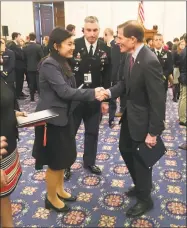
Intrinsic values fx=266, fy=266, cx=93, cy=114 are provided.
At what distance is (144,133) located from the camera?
2041mm

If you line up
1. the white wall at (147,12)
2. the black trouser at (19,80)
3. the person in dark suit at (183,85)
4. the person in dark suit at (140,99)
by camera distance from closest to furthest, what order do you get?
the person in dark suit at (140,99) → the person in dark suit at (183,85) → the black trouser at (19,80) → the white wall at (147,12)

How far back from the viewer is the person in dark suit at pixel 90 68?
8.61 feet

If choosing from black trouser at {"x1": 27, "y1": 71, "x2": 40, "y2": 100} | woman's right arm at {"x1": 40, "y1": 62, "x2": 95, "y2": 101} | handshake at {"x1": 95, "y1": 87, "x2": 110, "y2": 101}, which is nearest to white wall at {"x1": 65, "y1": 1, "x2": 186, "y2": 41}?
black trouser at {"x1": 27, "y1": 71, "x2": 40, "y2": 100}

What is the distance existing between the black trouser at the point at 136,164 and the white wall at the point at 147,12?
9220mm

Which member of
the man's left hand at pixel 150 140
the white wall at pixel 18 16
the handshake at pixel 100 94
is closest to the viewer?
the man's left hand at pixel 150 140

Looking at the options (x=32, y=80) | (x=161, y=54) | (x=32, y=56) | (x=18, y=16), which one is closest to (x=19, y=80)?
(x=32, y=80)

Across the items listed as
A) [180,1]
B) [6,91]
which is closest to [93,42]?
[6,91]

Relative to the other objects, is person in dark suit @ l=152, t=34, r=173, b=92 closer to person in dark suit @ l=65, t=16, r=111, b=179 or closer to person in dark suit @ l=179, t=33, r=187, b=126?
person in dark suit @ l=179, t=33, r=187, b=126

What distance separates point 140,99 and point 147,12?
371 inches

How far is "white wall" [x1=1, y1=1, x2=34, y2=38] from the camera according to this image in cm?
1173

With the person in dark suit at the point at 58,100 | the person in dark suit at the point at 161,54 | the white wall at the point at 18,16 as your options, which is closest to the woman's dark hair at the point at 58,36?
the person in dark suit at the point at 58,100

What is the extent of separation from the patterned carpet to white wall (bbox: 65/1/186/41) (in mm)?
8164

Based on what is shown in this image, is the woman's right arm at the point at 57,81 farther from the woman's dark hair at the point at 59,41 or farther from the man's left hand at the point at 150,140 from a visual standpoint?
the man's left hand at the point at 150,140

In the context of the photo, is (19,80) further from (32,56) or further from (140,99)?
(140,99)
